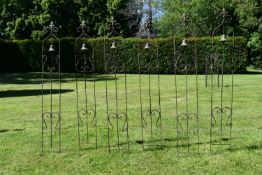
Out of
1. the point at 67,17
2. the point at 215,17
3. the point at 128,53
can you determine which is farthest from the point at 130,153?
the point at 67,17

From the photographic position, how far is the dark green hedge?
85.9 feet

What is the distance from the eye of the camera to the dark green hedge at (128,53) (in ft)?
85.9

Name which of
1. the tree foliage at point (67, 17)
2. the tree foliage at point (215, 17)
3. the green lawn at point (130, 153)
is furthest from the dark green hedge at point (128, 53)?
the green lawn at point (130, 153)

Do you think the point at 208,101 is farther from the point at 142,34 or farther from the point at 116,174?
the point at 116,174

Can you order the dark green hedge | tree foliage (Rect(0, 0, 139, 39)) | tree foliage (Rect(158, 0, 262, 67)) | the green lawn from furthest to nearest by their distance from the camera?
tree foliage (Rect(0, 0, 139, 39)) < tree foliage (Rect(158, 0, 262, 67)) < the dark green hedge < the green lawn

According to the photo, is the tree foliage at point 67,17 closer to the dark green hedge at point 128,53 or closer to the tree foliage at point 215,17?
the tree foliage at point 215,17

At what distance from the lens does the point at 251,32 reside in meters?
36.6

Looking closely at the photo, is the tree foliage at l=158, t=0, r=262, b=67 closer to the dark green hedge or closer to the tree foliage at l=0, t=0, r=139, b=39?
the dark green hedge

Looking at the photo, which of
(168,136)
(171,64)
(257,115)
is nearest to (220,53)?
(171,64)

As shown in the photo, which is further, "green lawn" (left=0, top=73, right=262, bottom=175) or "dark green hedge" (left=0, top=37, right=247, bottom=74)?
"dark green hedge" (left=0, top=37, right=247, bottom=74)

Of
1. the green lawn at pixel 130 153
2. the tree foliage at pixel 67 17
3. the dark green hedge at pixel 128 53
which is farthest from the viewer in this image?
the tree foliage at pixel 67 17

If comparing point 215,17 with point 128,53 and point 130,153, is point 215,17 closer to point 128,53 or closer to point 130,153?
point 128,53

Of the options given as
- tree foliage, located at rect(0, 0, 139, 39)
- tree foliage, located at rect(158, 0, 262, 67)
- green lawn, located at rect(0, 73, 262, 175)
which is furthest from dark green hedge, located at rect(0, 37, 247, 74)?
green lawn, located at rect(0, 73, 262, 175)

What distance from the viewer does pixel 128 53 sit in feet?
91.5
